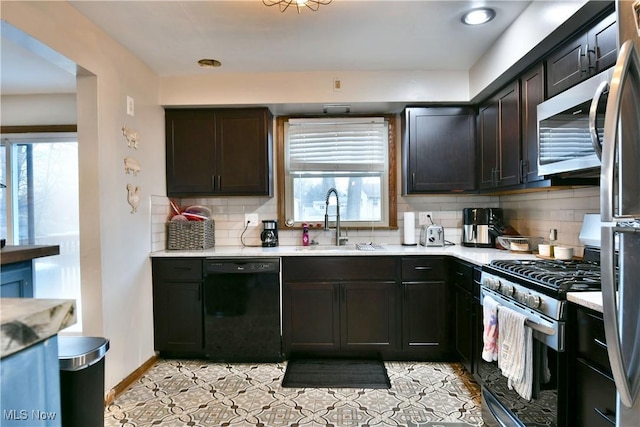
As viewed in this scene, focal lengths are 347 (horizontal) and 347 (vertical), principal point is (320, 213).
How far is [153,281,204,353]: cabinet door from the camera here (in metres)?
2.93

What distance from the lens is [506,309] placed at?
5.87ft

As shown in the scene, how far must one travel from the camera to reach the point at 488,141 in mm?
2889

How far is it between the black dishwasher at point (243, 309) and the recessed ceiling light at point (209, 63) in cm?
162

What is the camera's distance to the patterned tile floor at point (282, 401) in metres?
2.11

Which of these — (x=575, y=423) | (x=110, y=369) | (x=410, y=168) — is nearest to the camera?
(x=575, y=423)

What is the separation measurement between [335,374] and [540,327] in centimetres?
162

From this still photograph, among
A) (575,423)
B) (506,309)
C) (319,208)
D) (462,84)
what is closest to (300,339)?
(319,208)

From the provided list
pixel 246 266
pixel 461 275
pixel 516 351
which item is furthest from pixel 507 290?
pixel 246 266

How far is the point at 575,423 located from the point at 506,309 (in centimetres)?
52

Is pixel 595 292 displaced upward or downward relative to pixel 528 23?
downward

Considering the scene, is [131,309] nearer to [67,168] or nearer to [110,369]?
[110,369]

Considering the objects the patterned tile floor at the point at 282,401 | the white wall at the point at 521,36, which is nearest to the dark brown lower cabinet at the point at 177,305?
the patterned tile floor at the point at 282,401

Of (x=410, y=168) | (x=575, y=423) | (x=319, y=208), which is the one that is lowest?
(x=575, y=423)

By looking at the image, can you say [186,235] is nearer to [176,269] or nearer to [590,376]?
[176,269]
